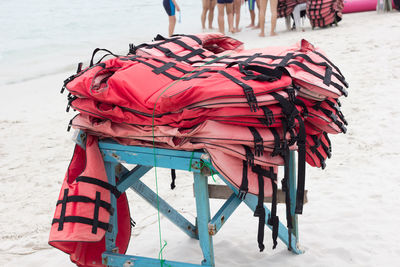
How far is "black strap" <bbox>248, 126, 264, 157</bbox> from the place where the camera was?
214 cm

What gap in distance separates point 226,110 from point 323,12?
9289 millimetres

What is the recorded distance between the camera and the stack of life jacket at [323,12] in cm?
1070

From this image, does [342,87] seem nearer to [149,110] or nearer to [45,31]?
[149,110]

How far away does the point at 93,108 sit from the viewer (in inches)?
93.7

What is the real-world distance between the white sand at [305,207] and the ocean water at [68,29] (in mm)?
6040

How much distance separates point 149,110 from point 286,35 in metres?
9.16

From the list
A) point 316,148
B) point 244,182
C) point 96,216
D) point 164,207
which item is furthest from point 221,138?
point 164,207

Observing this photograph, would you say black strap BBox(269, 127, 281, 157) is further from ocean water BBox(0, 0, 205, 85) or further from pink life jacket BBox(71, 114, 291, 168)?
ocean water BBox(0, 0, 205, 85)

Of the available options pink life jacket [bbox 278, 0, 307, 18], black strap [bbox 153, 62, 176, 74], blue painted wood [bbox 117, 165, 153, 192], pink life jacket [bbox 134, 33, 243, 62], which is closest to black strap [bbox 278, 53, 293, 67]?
pink life jacket [bbox 134, 33, 243, 62]

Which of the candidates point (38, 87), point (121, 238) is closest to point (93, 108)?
point (121, 238)

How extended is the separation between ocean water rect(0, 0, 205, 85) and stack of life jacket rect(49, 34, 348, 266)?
9148 mm

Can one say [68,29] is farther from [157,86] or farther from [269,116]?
[269,116]

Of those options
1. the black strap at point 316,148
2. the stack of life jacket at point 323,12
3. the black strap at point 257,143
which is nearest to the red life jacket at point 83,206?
the black strap at point 257,143

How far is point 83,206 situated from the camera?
2.34 m
